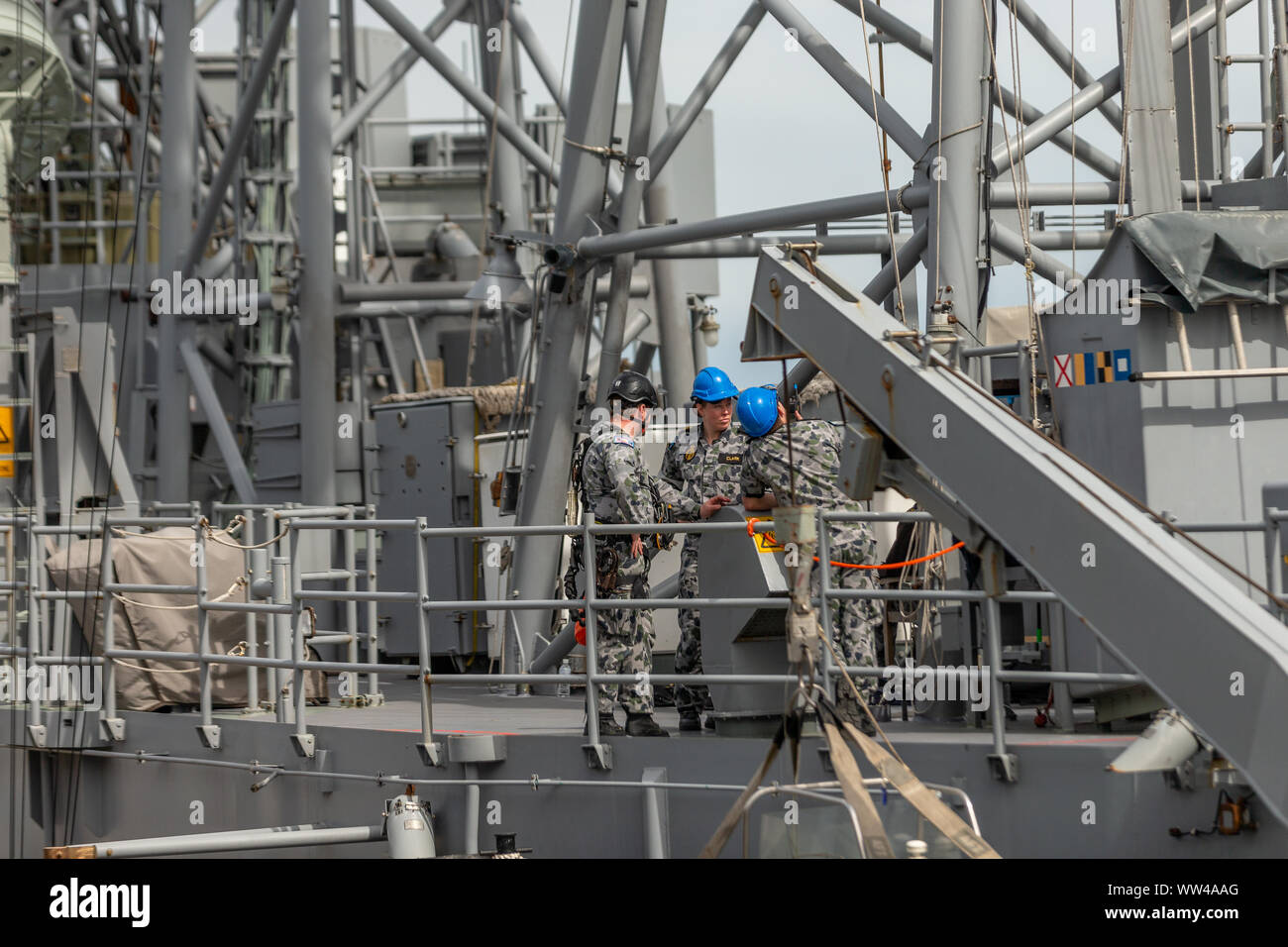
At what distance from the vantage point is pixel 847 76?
10.8 m

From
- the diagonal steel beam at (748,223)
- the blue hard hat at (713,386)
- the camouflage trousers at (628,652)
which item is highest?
the diagonal steel beam at (748,223)

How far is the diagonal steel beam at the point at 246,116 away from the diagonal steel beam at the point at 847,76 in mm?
6332

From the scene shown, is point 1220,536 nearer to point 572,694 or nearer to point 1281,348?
point 1281,348

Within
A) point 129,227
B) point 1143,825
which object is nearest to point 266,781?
point 1143,825

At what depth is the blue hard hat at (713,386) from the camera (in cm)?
864

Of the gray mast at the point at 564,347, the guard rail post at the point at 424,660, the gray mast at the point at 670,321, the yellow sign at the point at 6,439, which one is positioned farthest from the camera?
the gray mast at the point at 670,321

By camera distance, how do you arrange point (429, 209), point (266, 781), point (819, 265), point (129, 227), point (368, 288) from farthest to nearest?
point (429, 209), point (129, 227), point (368, 288), point (266, 781), point (819, 265)

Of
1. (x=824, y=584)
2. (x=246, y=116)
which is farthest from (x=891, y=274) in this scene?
(x=246, y=116)

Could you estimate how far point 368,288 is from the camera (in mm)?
16188

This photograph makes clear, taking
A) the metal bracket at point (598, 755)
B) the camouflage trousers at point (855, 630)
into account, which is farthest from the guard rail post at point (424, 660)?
the camouflage trousers at point (855, 630)

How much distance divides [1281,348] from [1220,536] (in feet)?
3.50

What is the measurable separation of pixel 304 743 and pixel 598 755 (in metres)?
1.93

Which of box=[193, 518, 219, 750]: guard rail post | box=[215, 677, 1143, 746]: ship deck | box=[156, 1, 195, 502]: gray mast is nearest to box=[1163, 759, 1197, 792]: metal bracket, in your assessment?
box=[215, 677, 1143, 746]: ship deck

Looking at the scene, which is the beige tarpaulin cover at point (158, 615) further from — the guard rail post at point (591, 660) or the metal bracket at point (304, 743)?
the guard rail post at point (591, 660)
